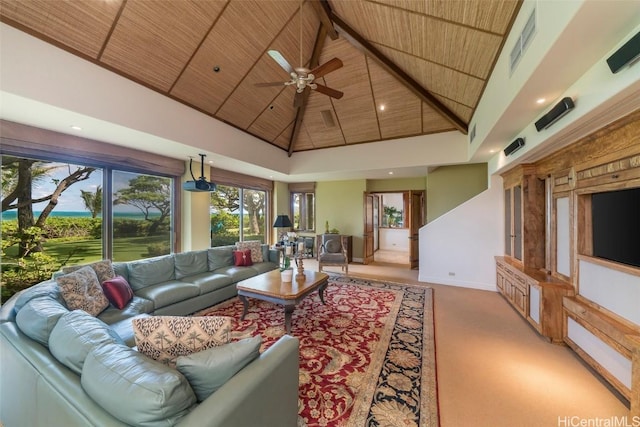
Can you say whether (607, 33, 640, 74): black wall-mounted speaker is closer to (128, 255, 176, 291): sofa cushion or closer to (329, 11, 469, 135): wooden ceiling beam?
(329, 11, 469, 135): wooden ceiling beam

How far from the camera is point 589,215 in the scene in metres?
2.58

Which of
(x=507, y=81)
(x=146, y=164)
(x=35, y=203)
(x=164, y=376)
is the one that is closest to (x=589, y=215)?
(x=507, y=81)

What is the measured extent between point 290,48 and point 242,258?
3735 millimetres

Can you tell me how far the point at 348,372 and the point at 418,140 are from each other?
15.6ft

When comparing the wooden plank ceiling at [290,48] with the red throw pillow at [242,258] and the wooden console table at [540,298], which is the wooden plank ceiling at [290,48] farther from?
the wooden console table at [540,298]

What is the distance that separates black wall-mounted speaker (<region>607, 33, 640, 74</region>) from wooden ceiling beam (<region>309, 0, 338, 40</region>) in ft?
9.93

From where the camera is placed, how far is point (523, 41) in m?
1.98

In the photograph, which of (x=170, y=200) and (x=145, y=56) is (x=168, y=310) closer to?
(x=170, y=200)

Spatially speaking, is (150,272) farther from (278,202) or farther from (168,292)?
(278,202)

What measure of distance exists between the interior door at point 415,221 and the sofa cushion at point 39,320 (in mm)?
6632

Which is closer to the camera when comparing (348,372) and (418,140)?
(348,372)

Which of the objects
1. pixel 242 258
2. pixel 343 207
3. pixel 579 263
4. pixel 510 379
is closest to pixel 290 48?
pixel 242 258

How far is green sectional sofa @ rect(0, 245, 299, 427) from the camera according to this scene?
3.12 feet

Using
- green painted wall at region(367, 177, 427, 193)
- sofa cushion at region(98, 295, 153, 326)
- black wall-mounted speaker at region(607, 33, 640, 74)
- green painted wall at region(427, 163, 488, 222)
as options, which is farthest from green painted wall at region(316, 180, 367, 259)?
black wall-mounted speaker at region(607, 33, 640, 74)
